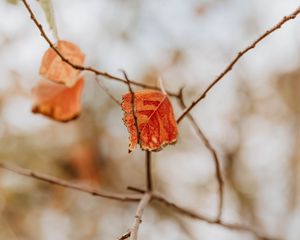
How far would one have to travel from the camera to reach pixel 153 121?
0.85 metres

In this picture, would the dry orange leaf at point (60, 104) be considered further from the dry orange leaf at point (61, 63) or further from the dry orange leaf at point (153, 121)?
the dry orange leaf at point (153, 121)

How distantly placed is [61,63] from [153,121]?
0.88ft

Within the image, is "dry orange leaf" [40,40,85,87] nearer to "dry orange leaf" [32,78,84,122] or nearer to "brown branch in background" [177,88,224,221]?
"dry orange leaf" [32,78,84,122]

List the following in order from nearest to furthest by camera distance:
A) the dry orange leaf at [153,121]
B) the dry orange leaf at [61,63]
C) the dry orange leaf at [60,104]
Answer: the dry orange leaf at [153,121] → the dry orange leaf at [61,63] → the dry orange leaf at [60,104]

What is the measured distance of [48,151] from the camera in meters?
4.53

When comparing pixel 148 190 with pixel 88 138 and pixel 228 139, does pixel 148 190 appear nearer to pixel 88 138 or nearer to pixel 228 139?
pixel 228 139

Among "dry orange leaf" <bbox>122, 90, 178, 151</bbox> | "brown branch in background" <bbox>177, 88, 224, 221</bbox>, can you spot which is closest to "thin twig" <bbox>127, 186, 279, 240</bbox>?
"brown branch in background" <bbox>177, 88, 224, 221</bbox>

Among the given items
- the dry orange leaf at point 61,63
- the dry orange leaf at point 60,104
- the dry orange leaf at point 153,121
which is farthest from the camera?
the dry orange leaf at point 60,104

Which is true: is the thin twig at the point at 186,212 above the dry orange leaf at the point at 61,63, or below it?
below

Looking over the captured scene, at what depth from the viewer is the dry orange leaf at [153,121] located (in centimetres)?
83

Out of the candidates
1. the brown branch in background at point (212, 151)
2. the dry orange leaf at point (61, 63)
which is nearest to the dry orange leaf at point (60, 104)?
the dry orange leaf at point (61, 63)

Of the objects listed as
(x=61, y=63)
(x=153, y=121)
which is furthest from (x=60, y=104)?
(x=153, y=121)

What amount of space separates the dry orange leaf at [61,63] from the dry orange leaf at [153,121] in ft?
0.75

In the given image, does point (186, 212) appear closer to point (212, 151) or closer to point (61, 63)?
point (212, 151)
